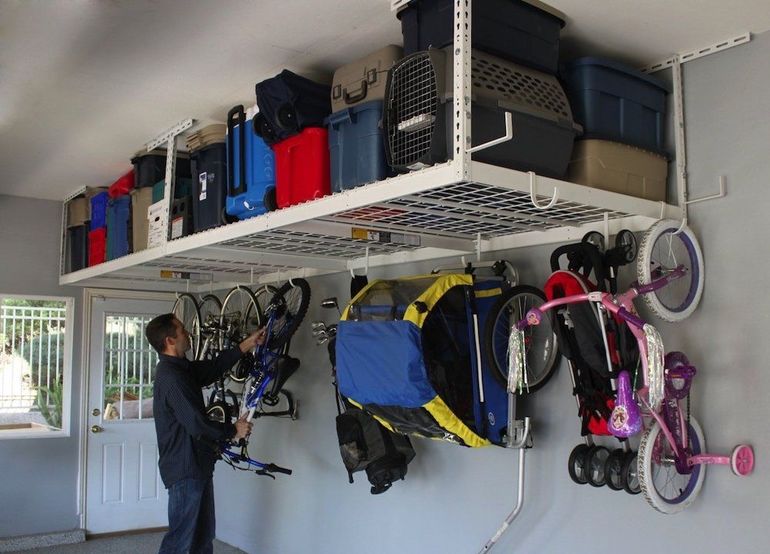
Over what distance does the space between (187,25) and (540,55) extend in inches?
52.0

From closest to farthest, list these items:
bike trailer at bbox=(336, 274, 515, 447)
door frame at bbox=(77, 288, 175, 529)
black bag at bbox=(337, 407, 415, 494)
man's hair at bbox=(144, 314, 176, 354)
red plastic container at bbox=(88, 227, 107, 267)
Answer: bike trailer at bbox=(336, 274, 515, 447)
black bag at bbox=(337, 407, 415, 494)
man's hair at bbox=(144, 314, 176, 354)
red plastic container at bbox=(88, 227, 107, 267)
door frame at bbox=(77, 288, 175, 529)

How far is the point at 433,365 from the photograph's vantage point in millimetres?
3100

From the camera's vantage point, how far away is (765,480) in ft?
8.34

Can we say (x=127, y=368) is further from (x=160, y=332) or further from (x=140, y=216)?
(x=160, y=332)

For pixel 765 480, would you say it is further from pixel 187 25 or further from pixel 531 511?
pixel 187 25

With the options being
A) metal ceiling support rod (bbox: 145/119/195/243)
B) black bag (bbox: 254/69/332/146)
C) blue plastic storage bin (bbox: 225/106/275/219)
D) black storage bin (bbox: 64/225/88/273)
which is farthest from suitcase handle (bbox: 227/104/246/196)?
black storage bin (bbox: 64/225/88/273)

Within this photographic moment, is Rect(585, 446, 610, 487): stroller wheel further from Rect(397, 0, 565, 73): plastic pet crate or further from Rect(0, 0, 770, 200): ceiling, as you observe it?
Rect(0, 0, 770, 200): ceiling

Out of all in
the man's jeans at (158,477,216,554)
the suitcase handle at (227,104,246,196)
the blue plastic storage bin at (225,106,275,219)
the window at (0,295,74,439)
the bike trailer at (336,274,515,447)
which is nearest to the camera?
the bike trailer at (336,274,515,447)

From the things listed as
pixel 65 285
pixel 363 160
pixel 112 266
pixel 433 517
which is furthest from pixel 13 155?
pixel 433 517

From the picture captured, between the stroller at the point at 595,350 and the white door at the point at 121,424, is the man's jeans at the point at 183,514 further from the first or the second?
the stroller at the point at 595,350

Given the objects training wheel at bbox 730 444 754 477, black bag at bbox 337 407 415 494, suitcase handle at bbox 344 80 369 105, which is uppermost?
suitcase handle at bbox 344 80 369 105

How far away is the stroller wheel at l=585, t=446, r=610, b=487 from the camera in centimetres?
282

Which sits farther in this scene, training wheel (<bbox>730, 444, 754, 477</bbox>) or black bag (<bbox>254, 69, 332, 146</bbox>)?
black bag (<bbox>254, 69, 332, 146</bbox>)

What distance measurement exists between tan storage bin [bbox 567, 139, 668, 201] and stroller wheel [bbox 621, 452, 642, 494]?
100 cm
